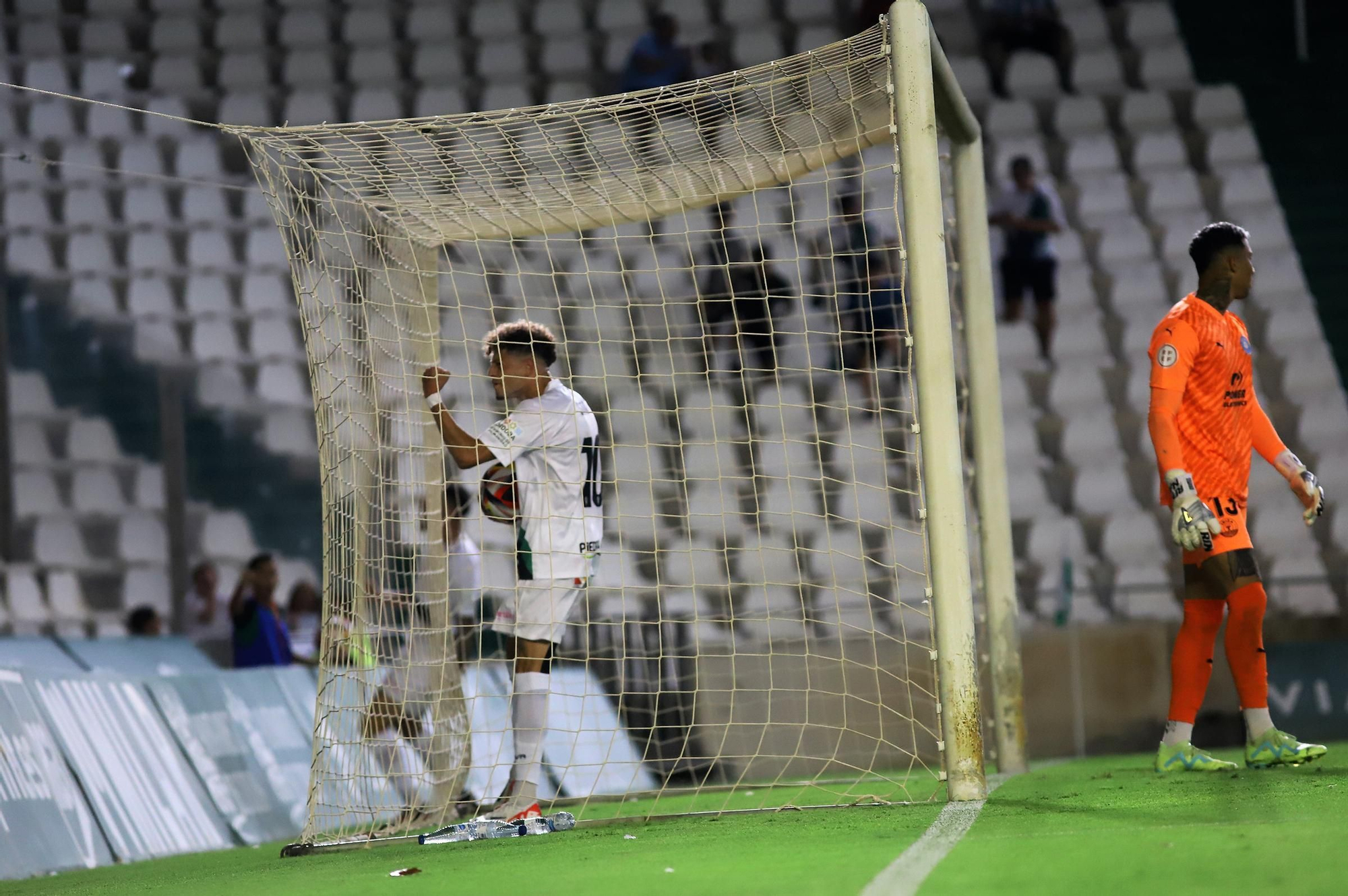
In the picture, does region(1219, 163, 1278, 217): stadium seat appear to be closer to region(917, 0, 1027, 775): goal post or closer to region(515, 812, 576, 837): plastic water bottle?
region(917, 0, 1027, 775): goal post

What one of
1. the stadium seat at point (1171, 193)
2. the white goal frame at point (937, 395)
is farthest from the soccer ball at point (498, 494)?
the stadium seat at point (1171, 193)

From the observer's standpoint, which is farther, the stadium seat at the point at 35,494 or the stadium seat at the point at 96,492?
the stadium seat at the point at 96,492

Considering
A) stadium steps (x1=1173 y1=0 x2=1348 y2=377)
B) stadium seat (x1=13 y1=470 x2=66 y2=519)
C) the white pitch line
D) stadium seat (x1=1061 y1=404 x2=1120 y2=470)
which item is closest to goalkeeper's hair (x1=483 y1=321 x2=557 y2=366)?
the white pitch line

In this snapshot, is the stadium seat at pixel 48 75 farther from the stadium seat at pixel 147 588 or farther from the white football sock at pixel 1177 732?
the white football sock at pixel 1177 732

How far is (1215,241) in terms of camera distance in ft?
16.3

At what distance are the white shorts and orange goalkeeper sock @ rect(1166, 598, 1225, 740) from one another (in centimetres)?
201

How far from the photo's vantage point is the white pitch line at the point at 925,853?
2729mm

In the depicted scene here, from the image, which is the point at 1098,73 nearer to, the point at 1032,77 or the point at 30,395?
the point at 1032,77

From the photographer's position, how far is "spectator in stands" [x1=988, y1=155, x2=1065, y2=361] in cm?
1086

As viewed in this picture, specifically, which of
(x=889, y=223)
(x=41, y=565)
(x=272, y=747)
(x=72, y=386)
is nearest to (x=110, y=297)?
(x=72, y=386)

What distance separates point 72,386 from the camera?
8227 millimetres

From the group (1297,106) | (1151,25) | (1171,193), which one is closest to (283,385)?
(1171,193)

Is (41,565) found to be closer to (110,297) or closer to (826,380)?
(110,297)

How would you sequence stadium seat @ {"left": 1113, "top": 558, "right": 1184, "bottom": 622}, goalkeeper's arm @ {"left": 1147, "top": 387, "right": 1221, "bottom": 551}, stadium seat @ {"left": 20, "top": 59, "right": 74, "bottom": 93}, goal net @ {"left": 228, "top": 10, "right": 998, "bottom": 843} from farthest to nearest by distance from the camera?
stadium seat @ {"left": 20, "top": 59, "right": 74, "bottom": 93}
stadium seat @ {"left": 1113, "top": 558, "right": 1184, "bottom": 622}
goal net @ {"left": 228, "top": 10, "right": 998, "bottom": 843}
goalkeeper's arm @ {"left": 1147, "top": 387, "right": 1221, "bottom": 551}
